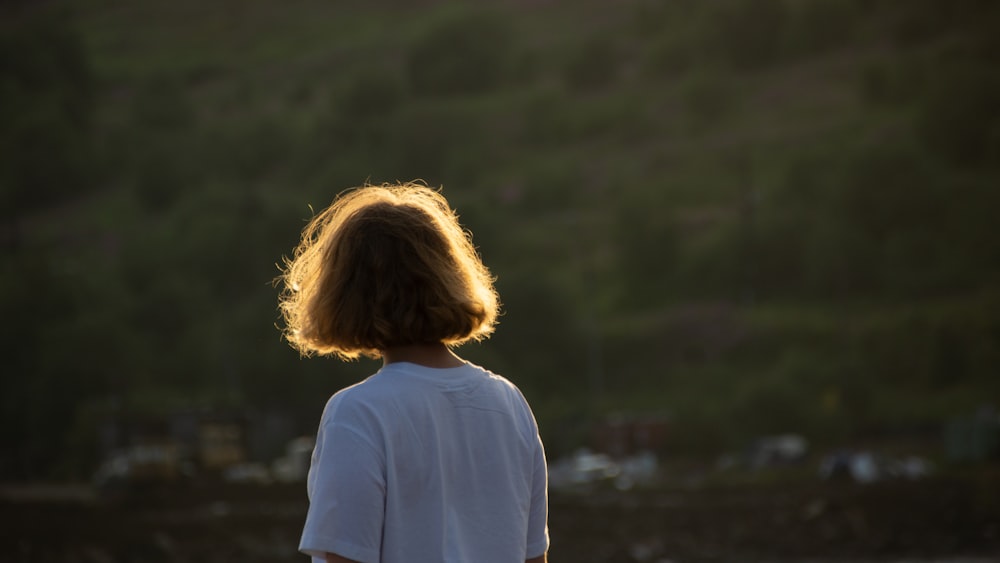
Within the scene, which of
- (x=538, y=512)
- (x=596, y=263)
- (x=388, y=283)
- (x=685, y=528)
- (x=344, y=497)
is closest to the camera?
(x=344, y=497)

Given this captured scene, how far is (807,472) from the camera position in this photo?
39.3m

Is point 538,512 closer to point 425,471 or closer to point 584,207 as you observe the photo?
point 425,471

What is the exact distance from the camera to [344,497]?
2.55 meters

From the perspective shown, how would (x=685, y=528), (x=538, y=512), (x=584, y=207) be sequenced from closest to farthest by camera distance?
(x=538, y=512), (x=685, y=528), (x=584, y=207)

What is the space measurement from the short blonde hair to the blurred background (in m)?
16.8

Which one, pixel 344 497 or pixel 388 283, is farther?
pixel 388 283

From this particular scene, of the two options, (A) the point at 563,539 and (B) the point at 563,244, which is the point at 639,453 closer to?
(A) the point at 563,539

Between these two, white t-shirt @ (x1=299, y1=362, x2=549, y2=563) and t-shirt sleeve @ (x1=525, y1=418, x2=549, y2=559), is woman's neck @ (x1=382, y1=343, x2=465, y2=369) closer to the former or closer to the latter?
white t-shirt @ (x1=299, y1=362, x2=549, y2=563)

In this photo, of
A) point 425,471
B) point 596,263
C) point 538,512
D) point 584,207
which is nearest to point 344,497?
point 425,471

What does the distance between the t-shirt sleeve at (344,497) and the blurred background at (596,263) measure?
1692cm

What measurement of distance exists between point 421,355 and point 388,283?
153 mm

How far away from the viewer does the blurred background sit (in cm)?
3584

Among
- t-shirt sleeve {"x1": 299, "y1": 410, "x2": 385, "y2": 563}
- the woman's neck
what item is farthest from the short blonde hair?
t-shirt sleeve {"x1": 299, "y1": 410, "x2": 385, "y2": 563}

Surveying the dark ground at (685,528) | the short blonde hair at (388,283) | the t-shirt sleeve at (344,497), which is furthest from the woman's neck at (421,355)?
the dark ground at (685,528)
